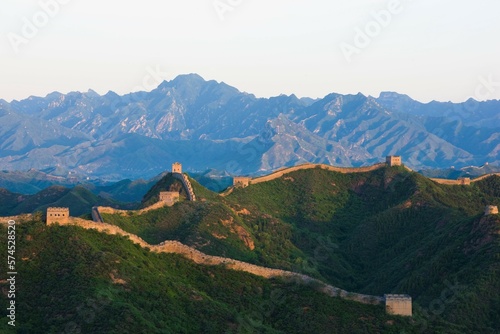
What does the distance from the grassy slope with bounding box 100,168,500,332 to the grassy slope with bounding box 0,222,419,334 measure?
1252 centimetres

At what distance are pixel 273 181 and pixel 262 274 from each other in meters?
67.7

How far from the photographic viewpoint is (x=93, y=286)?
206ft

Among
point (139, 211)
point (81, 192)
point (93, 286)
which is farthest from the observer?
point (81, 192)

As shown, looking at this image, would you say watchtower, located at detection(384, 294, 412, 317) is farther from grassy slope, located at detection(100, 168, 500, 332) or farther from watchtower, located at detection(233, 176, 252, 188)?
watchtower, located at detection(233, 176, 252, 188)

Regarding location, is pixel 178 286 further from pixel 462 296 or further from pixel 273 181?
pixel 273 181

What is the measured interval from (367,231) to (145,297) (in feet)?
210

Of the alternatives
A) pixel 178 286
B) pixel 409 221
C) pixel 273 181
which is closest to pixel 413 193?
pixel 409 221

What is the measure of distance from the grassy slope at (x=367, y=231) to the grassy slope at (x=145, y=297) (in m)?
12.5

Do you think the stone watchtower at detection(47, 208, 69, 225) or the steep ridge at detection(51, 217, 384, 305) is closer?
the stone watchtower at detection(47, 208, 69, 225)

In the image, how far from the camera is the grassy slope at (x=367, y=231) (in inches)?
3492

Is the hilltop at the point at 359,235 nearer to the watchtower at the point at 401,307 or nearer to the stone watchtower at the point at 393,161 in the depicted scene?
the watchtower at the point at 401,307

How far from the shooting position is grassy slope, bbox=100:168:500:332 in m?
88.7

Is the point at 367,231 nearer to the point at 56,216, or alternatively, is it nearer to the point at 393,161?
the point at 393,161

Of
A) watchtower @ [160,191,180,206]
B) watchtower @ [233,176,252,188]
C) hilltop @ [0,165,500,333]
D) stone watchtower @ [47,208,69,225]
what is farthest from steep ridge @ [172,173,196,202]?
stone watchtower @ [47,208,69,225]
